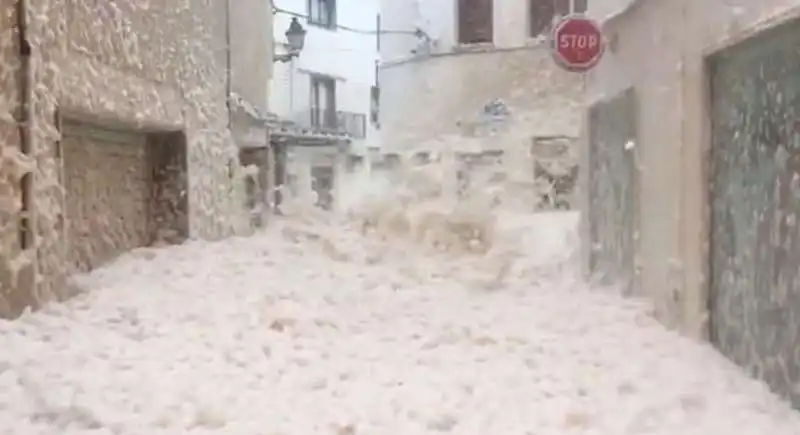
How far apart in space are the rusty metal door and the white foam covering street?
0.30 metres

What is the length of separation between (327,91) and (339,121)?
0.83 m

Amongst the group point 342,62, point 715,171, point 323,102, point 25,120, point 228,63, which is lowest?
point 715,171

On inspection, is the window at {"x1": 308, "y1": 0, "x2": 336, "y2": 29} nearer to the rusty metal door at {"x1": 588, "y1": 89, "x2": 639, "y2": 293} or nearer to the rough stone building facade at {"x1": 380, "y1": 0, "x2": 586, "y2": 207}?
the rough stone building facade at {"x1": 380, "y1": 0, "x2": 586, "y2": 207}

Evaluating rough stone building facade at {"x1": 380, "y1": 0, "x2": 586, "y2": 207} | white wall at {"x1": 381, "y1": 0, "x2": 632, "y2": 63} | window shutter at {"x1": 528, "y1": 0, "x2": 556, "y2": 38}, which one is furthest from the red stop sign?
window shutter at {"x1": 528, "y1": 0, "x2": 556, "y2": 38}

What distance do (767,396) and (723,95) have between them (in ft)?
5.34

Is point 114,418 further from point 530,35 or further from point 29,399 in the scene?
point 530,35

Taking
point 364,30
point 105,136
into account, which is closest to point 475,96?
point 364,30

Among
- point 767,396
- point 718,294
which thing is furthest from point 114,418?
point 718,294

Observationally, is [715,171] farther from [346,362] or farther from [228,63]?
[228,63]

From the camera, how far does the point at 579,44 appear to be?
7.98 meters

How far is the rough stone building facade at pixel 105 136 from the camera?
17.4ft

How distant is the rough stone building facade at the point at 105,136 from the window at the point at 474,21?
9.39 meters

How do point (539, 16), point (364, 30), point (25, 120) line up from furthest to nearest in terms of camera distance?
1. point (364, 30)
2. point (539, 16)
3. point (25, 120)

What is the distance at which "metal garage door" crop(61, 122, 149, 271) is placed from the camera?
7.27 meters
